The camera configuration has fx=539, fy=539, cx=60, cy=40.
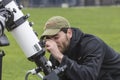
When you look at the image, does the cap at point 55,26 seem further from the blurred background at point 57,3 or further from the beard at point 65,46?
the blurred background at point 57,3

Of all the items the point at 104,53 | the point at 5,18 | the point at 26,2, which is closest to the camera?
the point at 5,18

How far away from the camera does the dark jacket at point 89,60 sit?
17.9ft

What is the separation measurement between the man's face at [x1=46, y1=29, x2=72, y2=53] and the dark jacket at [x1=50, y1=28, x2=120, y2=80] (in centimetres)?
10

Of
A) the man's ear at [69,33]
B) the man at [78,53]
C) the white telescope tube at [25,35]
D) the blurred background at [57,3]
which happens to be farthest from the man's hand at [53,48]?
the blurred background at [57,3]

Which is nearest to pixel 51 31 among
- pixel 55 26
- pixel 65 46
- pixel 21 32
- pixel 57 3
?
pixel 55 26

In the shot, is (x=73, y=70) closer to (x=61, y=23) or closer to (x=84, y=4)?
(x=61, y=23)

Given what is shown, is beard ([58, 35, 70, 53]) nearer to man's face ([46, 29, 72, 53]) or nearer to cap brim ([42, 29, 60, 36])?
man's face ([46, 29, 72, 53])

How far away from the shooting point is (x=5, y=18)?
185 inches

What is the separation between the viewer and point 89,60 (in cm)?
569

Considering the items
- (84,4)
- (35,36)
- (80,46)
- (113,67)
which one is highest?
(35,36)

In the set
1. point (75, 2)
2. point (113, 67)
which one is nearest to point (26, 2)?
point (75, 2)

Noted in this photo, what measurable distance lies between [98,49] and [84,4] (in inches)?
2908

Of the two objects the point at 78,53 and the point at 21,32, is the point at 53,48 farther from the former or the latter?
the point at 78,53

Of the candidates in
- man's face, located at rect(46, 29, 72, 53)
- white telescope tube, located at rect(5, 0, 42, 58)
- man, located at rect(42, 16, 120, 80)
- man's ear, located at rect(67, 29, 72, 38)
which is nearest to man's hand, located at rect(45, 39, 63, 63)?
man, located at rect(42, 16, 120, 80)
